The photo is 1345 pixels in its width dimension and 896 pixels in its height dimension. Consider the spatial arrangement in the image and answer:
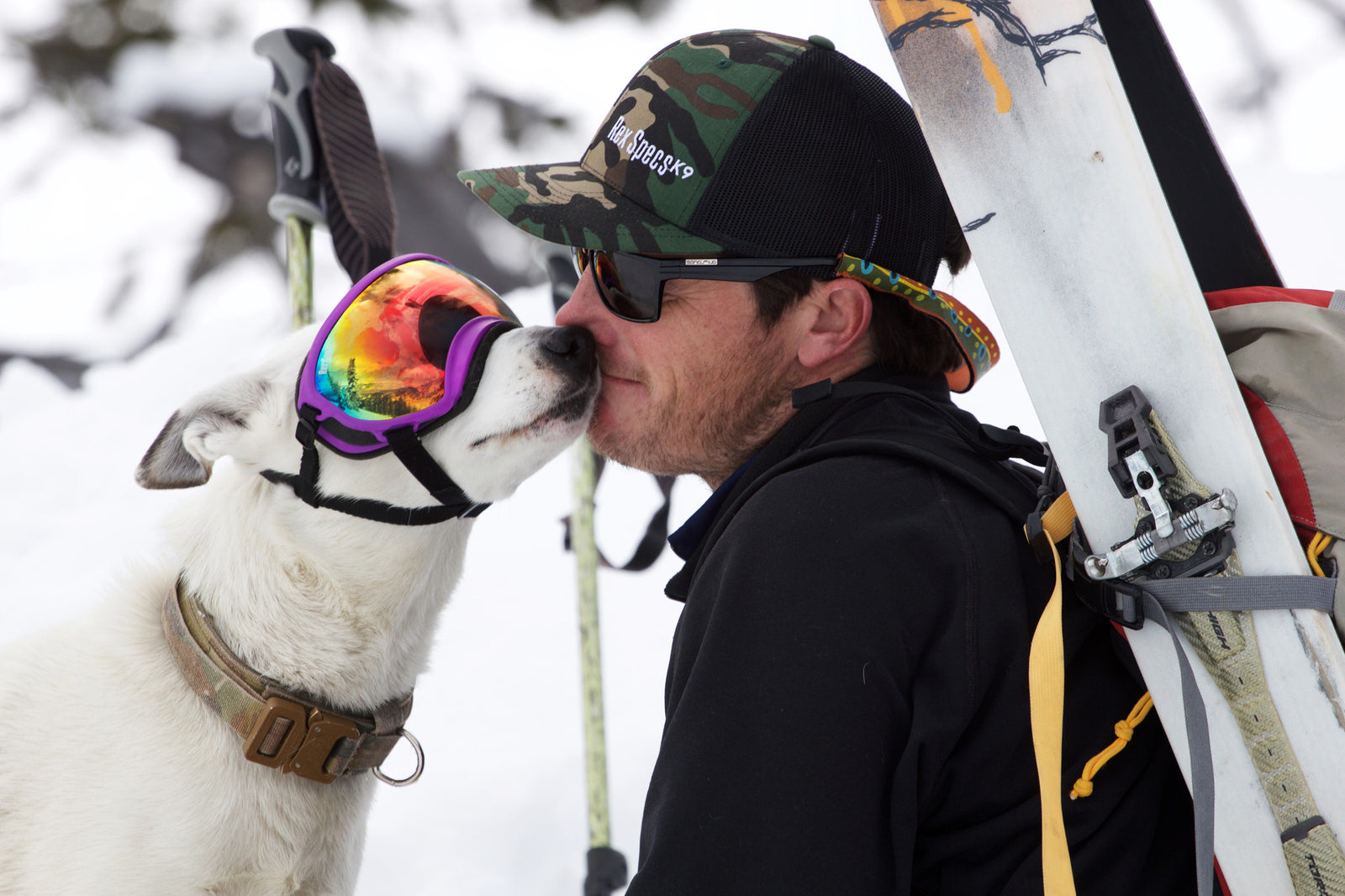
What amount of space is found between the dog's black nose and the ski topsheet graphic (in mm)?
682

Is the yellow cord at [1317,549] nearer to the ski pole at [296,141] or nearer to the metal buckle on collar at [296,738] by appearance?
the metal buckle on collar at [296,738]

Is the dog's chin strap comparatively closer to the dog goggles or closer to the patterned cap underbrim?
the dog goggles

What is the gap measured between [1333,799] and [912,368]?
2.62 ft

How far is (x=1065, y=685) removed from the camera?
119 cm

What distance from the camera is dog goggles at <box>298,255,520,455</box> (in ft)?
5.24

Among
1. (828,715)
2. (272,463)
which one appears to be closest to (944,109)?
(828,715)

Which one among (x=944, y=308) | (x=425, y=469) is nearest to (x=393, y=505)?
(x=425, y=469)

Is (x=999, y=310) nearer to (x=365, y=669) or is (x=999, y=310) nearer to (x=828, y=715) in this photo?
(x=828, y=715)

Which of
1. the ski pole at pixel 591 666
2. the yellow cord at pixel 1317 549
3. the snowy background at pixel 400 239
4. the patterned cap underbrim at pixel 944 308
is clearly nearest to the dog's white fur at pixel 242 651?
the patterned cap underbrim at pixel 944 308

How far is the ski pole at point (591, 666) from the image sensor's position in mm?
3072

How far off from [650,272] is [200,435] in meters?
0.86

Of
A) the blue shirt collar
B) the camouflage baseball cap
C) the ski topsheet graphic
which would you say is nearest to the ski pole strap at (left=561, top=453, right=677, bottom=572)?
the blue shirt collar

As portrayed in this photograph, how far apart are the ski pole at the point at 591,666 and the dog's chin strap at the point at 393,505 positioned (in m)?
1.32

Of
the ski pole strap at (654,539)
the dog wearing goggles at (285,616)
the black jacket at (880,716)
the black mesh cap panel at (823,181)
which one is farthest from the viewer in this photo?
the ski pole strap at (654,539)
